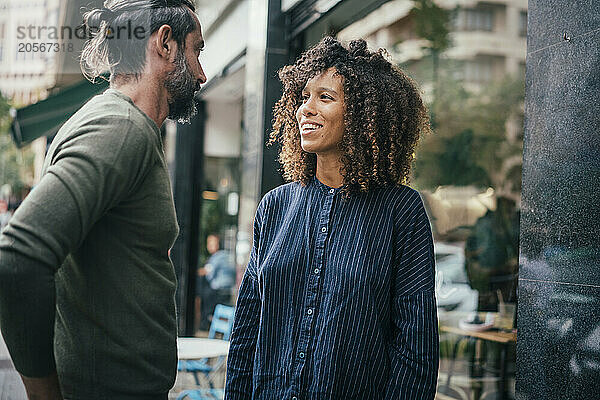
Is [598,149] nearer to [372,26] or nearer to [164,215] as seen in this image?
[164,215]

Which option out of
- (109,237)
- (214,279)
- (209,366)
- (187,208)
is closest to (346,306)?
(109,237)

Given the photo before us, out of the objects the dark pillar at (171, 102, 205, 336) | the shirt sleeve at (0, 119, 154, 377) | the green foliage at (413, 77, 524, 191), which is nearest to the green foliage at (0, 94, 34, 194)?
the shirt sleeve at (0, 119, 154, 377)

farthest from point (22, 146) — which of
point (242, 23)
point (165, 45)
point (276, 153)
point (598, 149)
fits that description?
point (598, 149)

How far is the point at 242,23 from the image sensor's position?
6660mm

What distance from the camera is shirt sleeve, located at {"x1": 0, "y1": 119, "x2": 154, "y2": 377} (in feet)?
4.24

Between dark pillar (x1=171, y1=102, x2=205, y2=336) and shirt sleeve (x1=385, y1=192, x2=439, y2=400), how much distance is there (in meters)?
7.30

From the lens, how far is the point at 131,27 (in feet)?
5.63

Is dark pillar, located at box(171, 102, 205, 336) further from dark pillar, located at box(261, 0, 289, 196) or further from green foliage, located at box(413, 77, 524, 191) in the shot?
dark pillar, located at box(261, 0, 289, 196)

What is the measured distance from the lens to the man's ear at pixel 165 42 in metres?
1.70

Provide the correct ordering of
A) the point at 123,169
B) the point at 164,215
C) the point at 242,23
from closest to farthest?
the point at 123,169
the point at 164,215
the point at 242,23

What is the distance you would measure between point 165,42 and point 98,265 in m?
0.60

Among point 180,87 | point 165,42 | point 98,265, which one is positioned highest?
point 165,42

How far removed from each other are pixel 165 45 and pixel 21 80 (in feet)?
11.3

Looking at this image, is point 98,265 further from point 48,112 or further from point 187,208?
point 187,208
